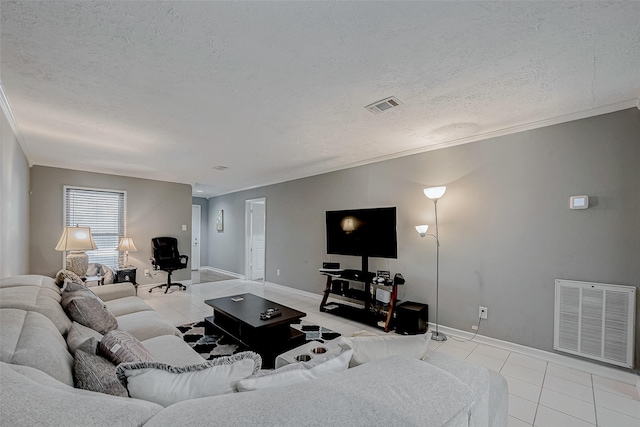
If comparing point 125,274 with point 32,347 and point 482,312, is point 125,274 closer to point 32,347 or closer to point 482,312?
point 32,347

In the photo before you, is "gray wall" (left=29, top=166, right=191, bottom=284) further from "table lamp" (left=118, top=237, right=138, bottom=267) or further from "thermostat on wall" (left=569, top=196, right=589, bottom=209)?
"thermostat on wall" (left=569, top=196, right=589, bottom=209)

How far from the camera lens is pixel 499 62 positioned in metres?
1.88

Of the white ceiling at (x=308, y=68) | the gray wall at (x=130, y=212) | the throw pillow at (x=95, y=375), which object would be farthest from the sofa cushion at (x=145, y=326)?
the gray wall at (x=130, y=212)

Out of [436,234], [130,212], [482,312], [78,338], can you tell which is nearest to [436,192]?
[436,234]

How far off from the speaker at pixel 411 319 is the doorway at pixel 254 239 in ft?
13.6

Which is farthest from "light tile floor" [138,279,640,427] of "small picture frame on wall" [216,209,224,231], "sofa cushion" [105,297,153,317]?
"small picture frame on wall" [216,209,224,231]

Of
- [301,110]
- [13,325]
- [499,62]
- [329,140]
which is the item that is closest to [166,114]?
[301,110]

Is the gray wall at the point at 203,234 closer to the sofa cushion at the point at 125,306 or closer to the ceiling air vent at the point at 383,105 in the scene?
the sofa cushion at the point at 125,306

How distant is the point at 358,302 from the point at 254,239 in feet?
11.4

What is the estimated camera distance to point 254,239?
7059mm

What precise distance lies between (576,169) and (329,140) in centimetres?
253

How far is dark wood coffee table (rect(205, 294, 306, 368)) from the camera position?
2641 mm

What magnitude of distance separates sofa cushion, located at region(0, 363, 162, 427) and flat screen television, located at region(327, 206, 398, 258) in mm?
3348

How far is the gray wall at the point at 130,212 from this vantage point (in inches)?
188
